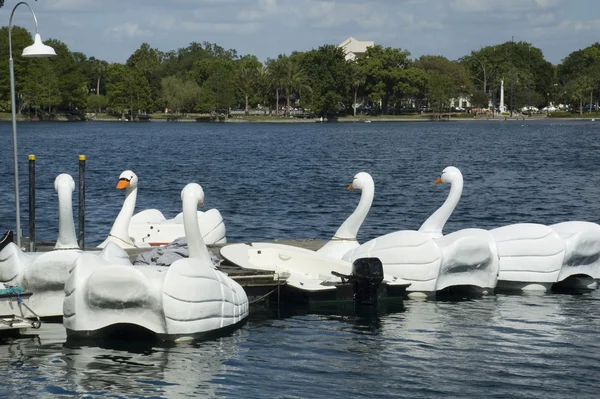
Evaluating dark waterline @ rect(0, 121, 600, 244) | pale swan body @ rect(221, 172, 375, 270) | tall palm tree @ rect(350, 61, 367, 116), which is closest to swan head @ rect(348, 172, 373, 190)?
pale swan body @ rect(221, 172, 375, 270)

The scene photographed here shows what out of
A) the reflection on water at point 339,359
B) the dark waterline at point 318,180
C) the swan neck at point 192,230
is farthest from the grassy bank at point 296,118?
the reflection on water at point 339,359

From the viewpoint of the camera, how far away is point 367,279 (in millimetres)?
18891

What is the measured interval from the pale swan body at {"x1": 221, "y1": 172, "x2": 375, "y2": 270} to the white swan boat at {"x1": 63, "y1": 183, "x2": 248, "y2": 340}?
11.9 feet

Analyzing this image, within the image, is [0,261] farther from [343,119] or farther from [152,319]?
[343,119]

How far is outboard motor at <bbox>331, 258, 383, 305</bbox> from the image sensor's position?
744 inches

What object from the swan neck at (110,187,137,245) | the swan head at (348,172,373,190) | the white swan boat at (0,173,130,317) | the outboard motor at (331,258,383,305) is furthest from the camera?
the swan head at (348,172,373,190)

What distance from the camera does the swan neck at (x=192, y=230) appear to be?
1858 cm

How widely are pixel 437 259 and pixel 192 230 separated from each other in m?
4.75

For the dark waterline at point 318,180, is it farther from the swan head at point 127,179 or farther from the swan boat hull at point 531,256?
the swan boat hull at point 531,256

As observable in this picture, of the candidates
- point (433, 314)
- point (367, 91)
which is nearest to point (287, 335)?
point (433, 314)

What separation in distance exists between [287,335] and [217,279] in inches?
65.0

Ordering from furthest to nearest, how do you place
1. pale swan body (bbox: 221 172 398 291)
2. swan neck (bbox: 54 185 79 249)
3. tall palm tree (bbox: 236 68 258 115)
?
1. tall palm tree (bbox: 236 68 258 115)
2. swan neck (bbox: 54 185 79 249)
3. pale swan body (bbox: 221 172 398 291)

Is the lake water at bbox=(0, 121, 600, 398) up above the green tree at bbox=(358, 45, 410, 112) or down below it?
below

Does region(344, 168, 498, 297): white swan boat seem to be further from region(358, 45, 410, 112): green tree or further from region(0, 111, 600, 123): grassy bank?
region(0, 111, 600, 123): grassy bank
